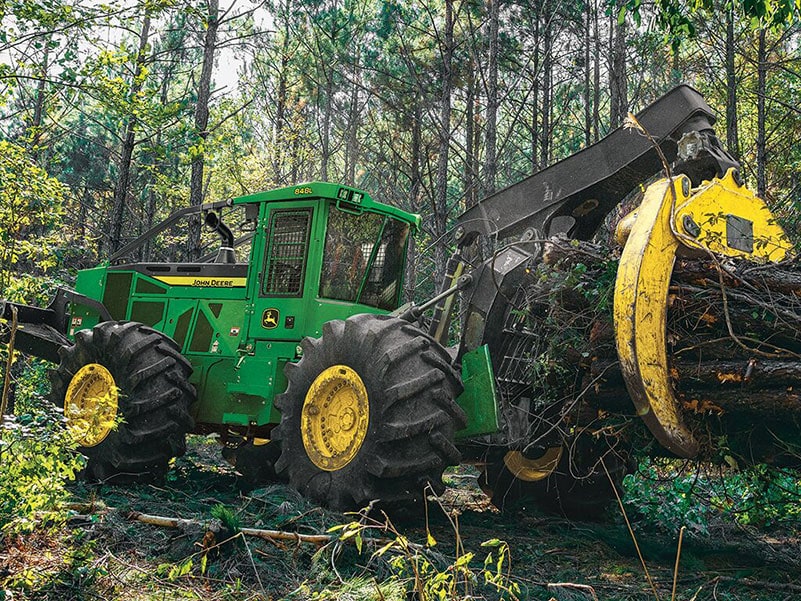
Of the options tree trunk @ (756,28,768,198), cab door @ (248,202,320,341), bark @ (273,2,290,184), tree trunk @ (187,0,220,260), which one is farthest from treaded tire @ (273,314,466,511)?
bark @ (273,2,290,184)

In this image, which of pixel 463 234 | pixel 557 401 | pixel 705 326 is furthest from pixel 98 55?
pixel 705 326

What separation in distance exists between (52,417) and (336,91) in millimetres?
19856

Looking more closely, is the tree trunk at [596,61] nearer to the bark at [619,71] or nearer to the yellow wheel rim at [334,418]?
the bark at [619,71]

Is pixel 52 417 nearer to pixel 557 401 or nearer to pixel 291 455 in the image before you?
pixel 291 455

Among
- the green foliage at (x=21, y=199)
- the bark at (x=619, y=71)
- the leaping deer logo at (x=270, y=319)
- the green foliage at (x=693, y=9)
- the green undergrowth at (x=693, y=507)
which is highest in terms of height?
the bark at (x=619, y=71)

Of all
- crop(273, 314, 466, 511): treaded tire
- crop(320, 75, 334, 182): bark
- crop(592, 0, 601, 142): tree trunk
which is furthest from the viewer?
crop(320, 75, 334, 182): bark

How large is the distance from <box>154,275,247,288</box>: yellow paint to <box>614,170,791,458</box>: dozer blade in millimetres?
4331

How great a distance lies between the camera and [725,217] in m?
4.96

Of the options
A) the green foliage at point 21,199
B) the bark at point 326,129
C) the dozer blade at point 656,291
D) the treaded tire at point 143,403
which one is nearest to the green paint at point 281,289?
Answer: the treaded tire at point 143,403

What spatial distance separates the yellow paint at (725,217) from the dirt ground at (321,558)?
1973mm

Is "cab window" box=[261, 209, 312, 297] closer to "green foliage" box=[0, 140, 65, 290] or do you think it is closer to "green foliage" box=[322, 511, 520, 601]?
"green foliage" box=[0, 140, 65, 290]

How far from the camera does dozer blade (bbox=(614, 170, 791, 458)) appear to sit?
4266mm

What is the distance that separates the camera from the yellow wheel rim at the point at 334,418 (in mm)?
5488

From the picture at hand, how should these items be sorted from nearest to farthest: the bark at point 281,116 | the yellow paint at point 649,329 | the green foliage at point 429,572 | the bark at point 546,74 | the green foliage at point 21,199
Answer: the green foliage at point 429,572 → the yellow paint at point 649,329 → the green foliage at point 21,199 → the bark at point 546,74 → the bark at point 281,116
